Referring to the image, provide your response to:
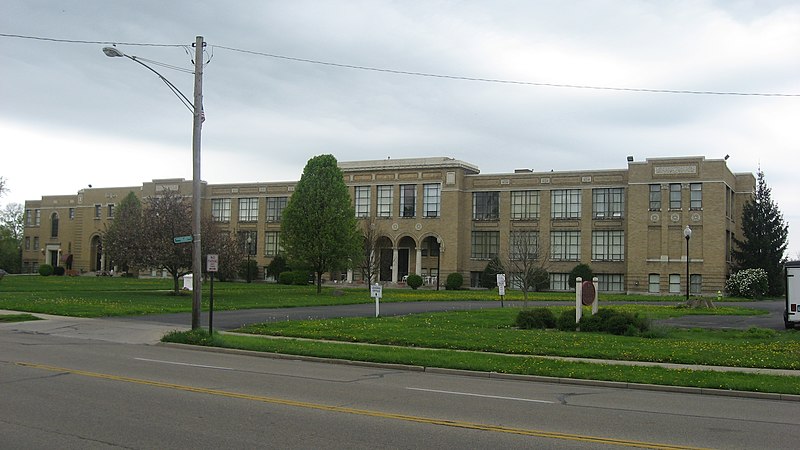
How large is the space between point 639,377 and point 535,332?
8598 millimetres

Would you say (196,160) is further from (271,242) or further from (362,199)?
(271,242)

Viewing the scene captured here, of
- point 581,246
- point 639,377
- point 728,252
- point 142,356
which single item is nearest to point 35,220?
point 581,246

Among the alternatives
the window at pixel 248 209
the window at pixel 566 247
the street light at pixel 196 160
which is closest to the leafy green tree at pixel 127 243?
the street light at pixel 196 160

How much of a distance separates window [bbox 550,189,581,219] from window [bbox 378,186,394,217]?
676 inches

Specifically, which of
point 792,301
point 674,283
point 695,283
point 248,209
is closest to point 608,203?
point 674,283

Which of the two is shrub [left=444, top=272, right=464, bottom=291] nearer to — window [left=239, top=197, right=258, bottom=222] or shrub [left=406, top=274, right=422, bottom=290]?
shrub [left=406, top=274, right=422, bottom=290]

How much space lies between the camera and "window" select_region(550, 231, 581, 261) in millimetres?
70125

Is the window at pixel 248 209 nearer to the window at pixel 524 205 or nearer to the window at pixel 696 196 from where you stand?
the window at pixel 524 205

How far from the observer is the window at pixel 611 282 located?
6762cm

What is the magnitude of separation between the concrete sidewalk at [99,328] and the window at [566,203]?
51247 mm

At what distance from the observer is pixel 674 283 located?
64.2 meters

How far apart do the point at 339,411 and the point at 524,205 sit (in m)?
64.2

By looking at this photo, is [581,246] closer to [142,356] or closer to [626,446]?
[142,356]

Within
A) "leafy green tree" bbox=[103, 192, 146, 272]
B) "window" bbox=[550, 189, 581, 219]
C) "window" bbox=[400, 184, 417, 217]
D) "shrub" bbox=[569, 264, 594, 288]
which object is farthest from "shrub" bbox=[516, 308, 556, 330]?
"window" bbox=[400, 184, 417, 217]
